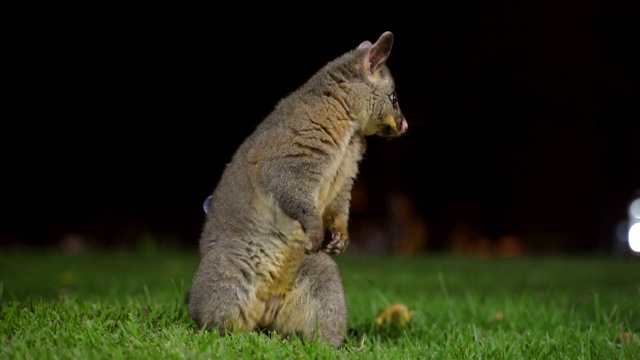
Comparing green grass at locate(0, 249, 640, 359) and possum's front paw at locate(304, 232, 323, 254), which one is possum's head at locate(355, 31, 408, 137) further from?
green grass at locate(0, 249, 640, 359)

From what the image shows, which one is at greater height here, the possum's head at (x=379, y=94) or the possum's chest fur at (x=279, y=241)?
the possum's head at (x=379, y=94)

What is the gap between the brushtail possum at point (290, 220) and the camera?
4.57 meters

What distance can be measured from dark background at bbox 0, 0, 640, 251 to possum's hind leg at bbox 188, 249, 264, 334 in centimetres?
686

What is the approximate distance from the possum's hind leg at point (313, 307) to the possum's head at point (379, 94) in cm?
97

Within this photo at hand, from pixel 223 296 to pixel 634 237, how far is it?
20.5 meters

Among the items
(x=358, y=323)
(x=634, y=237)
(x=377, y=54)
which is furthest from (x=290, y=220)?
(x=634, y=237)

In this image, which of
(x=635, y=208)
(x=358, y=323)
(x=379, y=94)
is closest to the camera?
(x=379, y=94)

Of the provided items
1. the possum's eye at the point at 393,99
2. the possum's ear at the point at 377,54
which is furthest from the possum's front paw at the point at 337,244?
the possum's ear at the point at 377,54

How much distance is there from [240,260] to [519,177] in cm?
2059

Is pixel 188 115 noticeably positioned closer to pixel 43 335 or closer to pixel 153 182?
pixel 153 182

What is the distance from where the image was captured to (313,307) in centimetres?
472

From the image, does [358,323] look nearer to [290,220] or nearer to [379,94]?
[290,220]

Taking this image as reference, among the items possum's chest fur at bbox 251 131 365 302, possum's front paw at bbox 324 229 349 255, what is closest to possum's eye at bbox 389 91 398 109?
possum's chest fur at bbox 251 131 365 302

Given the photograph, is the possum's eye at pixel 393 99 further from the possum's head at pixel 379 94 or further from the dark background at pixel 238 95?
the dark background at pixel 238 95
